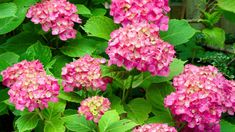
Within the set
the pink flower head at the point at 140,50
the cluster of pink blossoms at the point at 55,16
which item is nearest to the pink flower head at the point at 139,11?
the pink flower head at the point at 140,50

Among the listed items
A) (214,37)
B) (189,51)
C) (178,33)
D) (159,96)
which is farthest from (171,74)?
(214,37)

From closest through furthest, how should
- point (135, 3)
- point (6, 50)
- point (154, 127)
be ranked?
point (154, 127) → point (135, 3) → point (6, 50)

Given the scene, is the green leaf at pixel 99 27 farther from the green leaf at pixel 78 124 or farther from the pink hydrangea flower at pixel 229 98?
the pink hydrangea flower at pixel 229 98

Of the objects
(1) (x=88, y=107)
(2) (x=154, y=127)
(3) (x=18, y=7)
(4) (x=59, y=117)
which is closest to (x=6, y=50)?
(3) (x=18, y=7)

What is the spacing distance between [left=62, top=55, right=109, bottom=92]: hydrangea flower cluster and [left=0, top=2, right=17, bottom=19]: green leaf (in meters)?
0.40

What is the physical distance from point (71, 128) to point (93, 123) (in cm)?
8

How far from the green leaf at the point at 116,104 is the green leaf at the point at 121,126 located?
0.17 m

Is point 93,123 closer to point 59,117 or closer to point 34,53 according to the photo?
point 59,117

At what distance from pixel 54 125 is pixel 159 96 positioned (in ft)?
1.48

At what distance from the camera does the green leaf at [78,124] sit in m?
1.81

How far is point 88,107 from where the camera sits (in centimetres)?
174

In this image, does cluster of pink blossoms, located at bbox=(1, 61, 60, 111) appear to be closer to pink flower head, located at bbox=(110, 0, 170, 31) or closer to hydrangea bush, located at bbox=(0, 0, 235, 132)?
hydrangea bush, located at bbox=(0, 0, 235, 132)

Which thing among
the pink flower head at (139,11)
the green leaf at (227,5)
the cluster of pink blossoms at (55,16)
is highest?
the pink flower head at (139,11)

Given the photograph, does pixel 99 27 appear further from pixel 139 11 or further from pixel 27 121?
pixel 27 121
